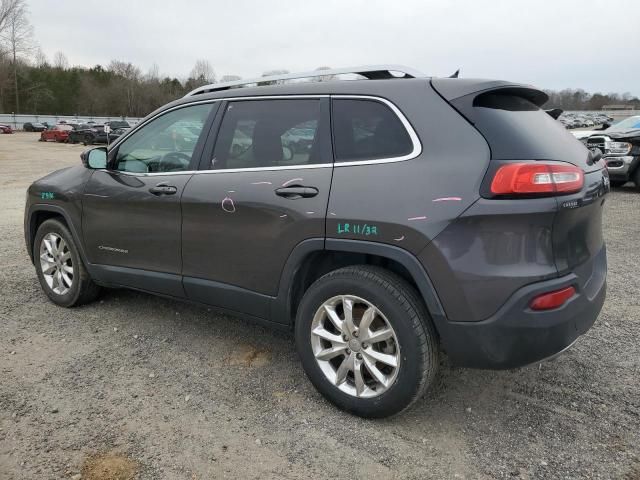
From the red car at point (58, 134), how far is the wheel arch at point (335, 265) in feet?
143

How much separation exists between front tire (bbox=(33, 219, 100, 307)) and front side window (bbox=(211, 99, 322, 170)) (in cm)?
177

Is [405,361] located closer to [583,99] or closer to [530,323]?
[530,323]

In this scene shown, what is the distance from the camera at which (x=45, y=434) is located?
2.73 meters

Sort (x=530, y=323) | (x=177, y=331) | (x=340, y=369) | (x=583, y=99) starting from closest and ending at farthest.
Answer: (x=530, y=323) → (x=340, y=369) → (x=177, y=331) → (x=583, y=99)

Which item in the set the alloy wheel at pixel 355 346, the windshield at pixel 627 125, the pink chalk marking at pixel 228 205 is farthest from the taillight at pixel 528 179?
the windshield at pixel 627 125

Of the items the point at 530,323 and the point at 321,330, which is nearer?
the point at 530,323

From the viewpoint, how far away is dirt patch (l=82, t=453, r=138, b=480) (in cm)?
241

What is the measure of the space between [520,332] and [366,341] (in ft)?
2.51

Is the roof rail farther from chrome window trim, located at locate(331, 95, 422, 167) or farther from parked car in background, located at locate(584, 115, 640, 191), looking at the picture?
parked car in background, located at locate(584, 115, 640, 191)

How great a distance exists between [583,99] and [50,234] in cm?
11549

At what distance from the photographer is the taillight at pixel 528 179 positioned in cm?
236

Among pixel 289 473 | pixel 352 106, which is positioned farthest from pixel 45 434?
pixel 352 106

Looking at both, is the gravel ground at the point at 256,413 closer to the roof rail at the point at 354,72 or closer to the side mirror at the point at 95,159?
the side mirror at the point at 95,159

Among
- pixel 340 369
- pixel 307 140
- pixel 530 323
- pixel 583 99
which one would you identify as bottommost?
pixel 340 369
